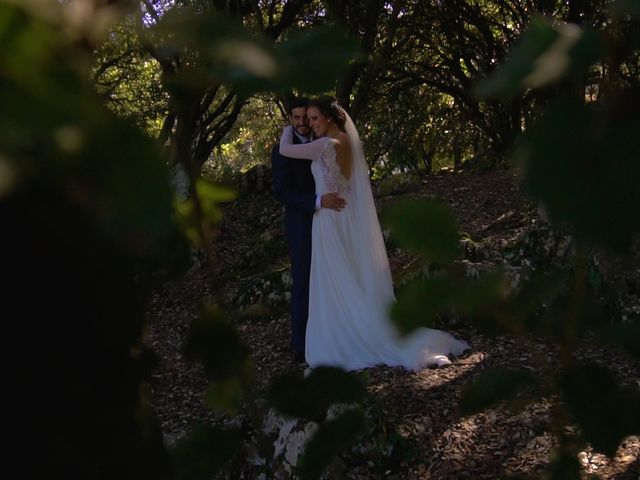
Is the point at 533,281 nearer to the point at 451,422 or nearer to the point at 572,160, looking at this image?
the point at 572,160

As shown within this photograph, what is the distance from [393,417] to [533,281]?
10.6 feet

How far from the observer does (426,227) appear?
489 millimetres

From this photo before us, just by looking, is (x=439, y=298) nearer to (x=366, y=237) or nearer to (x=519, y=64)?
(x=519, y=64)

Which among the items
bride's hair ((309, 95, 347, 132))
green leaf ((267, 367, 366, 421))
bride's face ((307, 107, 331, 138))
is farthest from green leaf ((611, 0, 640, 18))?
bride's face ((307, 107, 331, 138))

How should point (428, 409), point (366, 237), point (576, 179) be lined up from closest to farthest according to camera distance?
point (576, 179) < point (428, 409) < point (366, 237)

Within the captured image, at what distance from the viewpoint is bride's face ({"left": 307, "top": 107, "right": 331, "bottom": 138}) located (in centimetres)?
471

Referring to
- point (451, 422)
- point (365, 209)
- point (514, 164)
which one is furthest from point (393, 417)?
point (514, 164)

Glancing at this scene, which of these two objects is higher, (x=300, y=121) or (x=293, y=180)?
(x=300, y=121)

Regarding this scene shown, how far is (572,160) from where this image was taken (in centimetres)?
36

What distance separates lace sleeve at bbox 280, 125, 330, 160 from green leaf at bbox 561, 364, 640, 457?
4.29 meters

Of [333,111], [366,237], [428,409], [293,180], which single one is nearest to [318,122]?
[333,111]

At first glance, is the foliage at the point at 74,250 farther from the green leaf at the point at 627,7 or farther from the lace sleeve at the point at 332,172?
the lace sleeve at the point at 332,172

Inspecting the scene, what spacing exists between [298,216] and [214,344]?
4.62 m

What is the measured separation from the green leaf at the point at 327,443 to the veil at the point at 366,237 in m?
4.43
